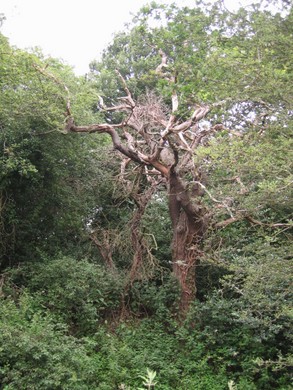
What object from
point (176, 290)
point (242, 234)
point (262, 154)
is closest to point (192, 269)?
point (176, 290)

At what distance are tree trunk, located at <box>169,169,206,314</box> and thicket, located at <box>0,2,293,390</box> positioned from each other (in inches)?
9.1

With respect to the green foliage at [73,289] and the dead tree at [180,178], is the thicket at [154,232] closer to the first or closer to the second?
the green foliage at [73,289]

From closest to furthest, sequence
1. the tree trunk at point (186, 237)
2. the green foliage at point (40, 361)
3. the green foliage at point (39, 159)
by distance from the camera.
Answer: the green foliage at point (40, 361) → the green foliage at point (39, 159) → the tree trunk at point (186, 237)

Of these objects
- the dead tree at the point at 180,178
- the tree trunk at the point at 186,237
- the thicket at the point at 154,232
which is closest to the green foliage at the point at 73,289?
the thicket at the point at 154,232

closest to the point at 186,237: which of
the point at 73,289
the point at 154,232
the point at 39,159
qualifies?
the point at 154,232

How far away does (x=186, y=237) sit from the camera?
32.0 feet

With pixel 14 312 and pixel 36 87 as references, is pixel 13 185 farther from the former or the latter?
pixel 14 312

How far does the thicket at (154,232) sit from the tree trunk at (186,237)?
231 mm

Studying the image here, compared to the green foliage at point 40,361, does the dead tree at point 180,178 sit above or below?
above

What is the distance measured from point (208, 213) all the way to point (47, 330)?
3.96 meters

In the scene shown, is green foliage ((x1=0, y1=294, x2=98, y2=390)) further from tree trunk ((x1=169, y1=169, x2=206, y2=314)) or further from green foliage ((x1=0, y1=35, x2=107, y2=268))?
green foliage ((x1=0, y1=35, x2=107, y2=268))

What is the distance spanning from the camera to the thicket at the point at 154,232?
18.1ft

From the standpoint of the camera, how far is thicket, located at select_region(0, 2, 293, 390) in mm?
5523

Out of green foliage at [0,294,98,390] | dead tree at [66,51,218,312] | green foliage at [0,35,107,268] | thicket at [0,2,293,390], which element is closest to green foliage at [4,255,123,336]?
thicket at [0,2,293,390]
